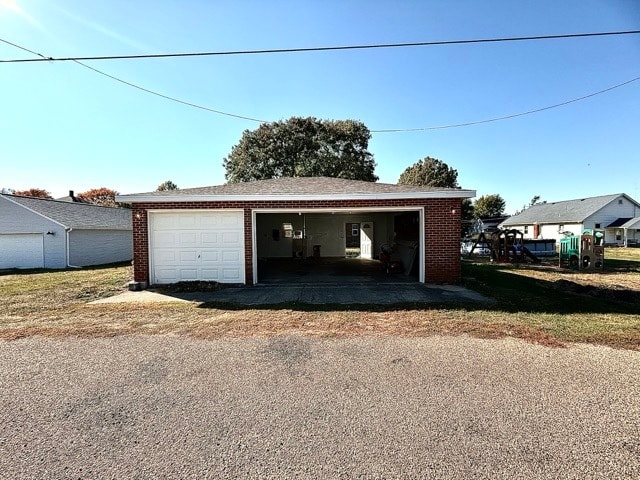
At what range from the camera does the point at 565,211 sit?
120ft

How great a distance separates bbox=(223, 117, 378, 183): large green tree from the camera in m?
31.3

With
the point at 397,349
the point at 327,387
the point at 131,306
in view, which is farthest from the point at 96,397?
the point at 131,306

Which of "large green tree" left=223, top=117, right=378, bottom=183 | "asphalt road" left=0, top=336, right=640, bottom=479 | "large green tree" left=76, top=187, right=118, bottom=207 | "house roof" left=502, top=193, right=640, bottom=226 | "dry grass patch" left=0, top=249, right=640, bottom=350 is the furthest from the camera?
"large green tree" left=76, top=187, right=118, bottom=207

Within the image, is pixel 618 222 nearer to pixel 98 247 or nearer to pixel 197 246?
pixel 197 246

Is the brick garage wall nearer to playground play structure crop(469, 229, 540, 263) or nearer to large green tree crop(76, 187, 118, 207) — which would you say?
playground play structure crop(469, 229, 540, 263)

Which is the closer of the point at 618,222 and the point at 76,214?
the point at 76,214

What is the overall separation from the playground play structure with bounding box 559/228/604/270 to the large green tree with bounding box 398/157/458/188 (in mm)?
25305

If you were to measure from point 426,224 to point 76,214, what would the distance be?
19.8 meters

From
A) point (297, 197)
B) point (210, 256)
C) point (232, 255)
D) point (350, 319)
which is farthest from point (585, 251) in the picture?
point (210, 256)

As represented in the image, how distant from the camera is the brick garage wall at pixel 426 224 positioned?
942 centimetres

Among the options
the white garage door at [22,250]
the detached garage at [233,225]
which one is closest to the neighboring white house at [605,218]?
the detached garage at [233,225]

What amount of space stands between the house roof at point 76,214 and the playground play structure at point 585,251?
2419 centimetres

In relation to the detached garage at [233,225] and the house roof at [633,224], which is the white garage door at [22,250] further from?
the house roof at [633,224]

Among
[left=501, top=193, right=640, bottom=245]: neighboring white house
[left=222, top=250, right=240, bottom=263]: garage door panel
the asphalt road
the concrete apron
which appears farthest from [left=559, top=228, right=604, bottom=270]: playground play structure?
[left=501, top=193, right=640, bottom=245]: neighboring white house
